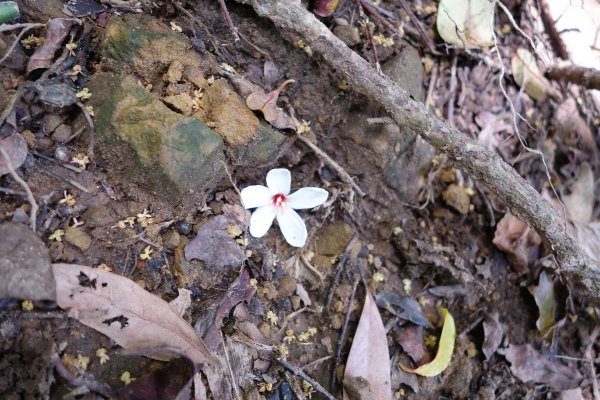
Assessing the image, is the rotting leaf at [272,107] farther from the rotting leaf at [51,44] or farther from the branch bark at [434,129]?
the rotting leaf at [51,44]

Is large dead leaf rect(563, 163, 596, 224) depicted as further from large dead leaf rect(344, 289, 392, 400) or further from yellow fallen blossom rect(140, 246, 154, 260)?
yellow fallen blossom rect(140, 246, 154, 260)

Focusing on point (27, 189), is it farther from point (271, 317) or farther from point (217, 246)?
point (271, 317)

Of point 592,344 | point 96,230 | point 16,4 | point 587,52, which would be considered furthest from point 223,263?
point 587,52

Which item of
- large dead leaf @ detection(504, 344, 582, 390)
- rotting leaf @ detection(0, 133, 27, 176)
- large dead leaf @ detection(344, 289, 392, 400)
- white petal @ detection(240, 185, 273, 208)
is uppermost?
rotting leaf @ detection(0, 133, 27, 176)

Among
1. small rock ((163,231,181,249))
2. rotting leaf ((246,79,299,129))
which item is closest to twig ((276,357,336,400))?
small rock ((163,231,181,249))

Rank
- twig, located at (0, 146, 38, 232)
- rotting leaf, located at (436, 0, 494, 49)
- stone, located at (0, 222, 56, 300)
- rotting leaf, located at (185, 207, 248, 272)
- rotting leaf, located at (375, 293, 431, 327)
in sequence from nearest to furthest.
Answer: stone, located at (0, 222, 56, 300)
twig, located at (0, 146, 38, 232)
rotting leaf, located at (185, 207, 248, 272)
rotting leaf, located at (375, 293, 431, 327)
rotting leaf, located at (436, 0, 494, 49)

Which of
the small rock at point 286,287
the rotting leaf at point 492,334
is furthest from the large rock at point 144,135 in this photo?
the rotting leaf at point 492,334

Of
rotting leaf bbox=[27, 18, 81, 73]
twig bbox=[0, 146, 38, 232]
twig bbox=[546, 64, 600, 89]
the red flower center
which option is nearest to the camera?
twig bbox=[0, 146, 38, 232]

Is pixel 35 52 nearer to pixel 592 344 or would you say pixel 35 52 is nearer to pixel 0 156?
pixel 0 156
